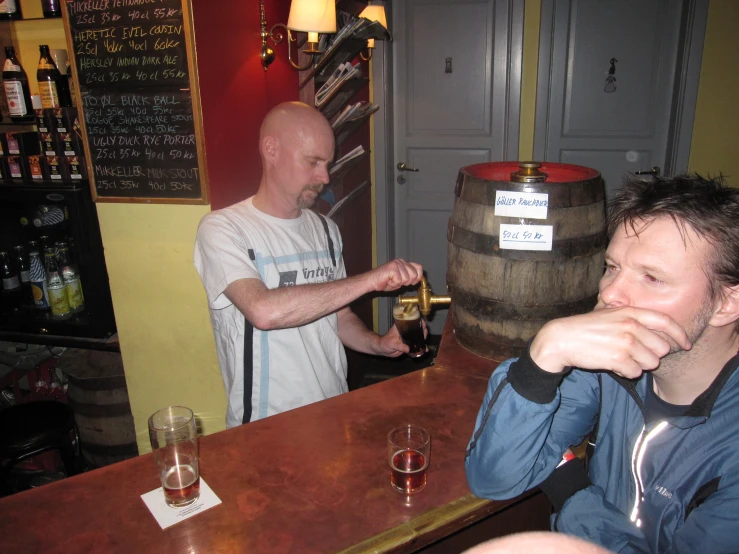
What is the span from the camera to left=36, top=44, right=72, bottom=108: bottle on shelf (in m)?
2.74

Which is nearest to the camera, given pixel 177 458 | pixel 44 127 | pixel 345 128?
pixel 177 458

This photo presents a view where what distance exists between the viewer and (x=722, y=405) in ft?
3.60

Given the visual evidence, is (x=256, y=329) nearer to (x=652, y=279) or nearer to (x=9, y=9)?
(x=652, y=279)

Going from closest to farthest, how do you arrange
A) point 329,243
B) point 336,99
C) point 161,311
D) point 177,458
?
point 177,458 → point 329,243 → point 161,311 → point 336,99

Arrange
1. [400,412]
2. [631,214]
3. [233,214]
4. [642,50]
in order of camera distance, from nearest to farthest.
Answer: [631,214], [400,412], [233,214], [642,50]

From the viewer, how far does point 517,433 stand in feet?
3.94

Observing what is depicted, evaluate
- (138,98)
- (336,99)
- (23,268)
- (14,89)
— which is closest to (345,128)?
(336,99)

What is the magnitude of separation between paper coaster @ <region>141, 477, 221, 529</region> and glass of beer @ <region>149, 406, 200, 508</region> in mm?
12

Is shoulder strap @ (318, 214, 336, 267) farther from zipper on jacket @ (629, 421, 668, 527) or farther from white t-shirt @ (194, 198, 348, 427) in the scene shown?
zipper on jacket @ (629, 421, 668, 527)

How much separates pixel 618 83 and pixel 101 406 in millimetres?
4135

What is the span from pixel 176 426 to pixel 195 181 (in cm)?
132

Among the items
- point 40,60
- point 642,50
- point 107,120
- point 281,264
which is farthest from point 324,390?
point 642,50

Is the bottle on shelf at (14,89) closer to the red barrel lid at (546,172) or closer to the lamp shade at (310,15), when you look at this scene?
the lamp shade at (310,15)

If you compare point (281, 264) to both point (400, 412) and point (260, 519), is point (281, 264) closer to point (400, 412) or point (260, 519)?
point (400, 412)
